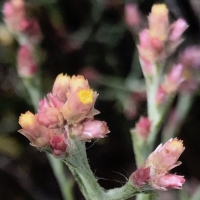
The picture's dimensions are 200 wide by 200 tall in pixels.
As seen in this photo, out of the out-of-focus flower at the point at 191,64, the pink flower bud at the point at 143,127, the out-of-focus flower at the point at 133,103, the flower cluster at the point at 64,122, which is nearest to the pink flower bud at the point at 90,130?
the flower cluster at the point at 64,122

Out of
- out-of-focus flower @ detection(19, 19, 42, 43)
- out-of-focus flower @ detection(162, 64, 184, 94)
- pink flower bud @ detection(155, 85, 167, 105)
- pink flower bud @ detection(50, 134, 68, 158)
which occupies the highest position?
out-of-focus flower @ detection(19, 19, 42, 43)

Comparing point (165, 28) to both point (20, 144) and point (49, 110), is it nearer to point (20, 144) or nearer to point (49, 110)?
point (49, 110)

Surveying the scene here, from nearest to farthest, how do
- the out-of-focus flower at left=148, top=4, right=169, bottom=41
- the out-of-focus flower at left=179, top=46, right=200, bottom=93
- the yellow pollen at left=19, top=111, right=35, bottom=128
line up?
the yellow pollen at left=19, top=111, right=35, bottom=128
the out-of-focus flower at left=148, top=4, right=169, bottom=41
the out-of-focus flower at left=179, top=46, right=200, bottom=93

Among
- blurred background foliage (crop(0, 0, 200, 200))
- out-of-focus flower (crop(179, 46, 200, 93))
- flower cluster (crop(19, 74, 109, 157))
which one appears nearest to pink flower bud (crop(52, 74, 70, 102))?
flower cluster (crop(19, 74, 109, 157))

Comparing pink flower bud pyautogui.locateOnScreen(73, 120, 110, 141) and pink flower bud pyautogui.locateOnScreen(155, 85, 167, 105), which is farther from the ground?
pink flower bud pyautogui.locateOnScreen(155, 85, 167, 105)

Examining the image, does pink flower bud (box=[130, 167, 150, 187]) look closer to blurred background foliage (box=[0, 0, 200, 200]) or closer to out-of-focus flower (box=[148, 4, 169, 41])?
out-of-focus flower (box=[148, 4, 169, 41])

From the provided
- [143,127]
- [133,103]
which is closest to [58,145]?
[143,127]
